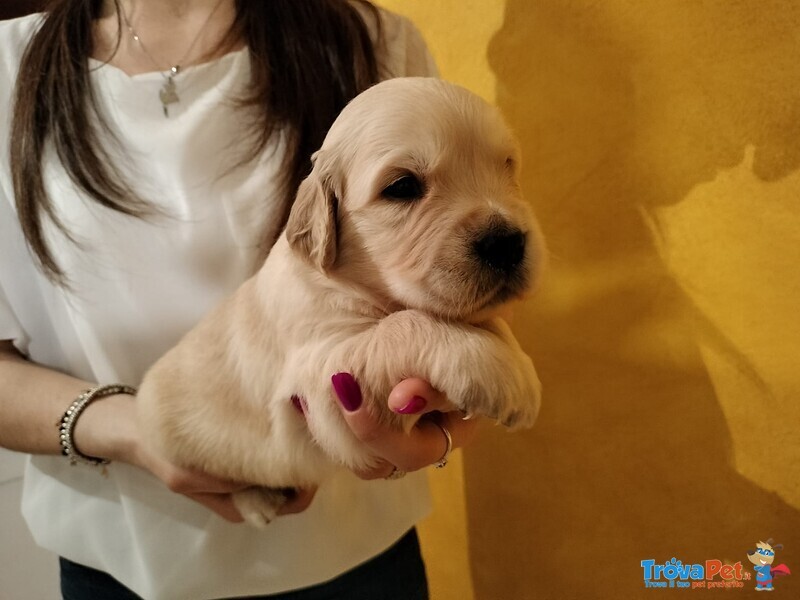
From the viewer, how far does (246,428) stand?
119 centimetres

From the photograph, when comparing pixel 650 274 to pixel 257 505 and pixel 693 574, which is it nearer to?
pixel 693 574

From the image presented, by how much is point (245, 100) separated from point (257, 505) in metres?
0.97

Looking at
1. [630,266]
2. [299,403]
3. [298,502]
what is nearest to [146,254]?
[299,403]

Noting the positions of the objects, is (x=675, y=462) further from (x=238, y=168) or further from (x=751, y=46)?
(x=238, y=168)

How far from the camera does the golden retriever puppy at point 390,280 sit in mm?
876

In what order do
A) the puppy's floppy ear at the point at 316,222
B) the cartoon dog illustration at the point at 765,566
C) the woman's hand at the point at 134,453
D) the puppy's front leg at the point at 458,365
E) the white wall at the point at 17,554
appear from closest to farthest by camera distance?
the puppy's front leg at the point at 458,365, the puppy's floppy ear at the point at 316,222, the woman's hand at the point at 134,453, the cartoon dog illustration at the point at 765,566, the white wall at the point at 17,554

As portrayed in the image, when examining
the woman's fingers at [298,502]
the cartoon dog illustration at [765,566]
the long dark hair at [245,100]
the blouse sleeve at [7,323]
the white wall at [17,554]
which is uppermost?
the long dark hair at [245,100]

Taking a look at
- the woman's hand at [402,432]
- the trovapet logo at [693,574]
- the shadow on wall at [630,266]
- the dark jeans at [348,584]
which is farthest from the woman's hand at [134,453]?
the trovapet logo at [693,574]

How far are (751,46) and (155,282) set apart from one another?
4.86 ft

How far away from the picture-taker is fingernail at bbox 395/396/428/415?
0.86 metres

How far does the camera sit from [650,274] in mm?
1551

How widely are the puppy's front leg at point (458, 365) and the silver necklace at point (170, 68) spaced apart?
2.85 feet

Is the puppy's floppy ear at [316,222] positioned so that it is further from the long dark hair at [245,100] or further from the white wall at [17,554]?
the white wall at [17,554]

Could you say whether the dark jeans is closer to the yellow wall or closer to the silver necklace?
the yellow wall
